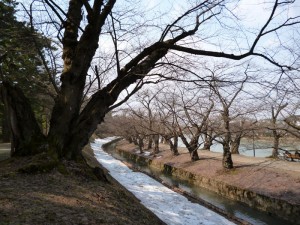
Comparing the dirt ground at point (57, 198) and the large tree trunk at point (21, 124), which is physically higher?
the large tree trunk at point (21, 124)

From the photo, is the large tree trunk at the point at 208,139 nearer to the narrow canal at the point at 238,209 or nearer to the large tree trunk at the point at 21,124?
the narrow canal at the point at 238,209

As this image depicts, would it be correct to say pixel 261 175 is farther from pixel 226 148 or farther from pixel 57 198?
pixel 57 198

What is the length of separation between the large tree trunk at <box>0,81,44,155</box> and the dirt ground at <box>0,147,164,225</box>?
0.37m

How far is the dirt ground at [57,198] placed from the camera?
4398 mm

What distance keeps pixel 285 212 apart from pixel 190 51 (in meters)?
9.63

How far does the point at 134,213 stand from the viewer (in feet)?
21.1

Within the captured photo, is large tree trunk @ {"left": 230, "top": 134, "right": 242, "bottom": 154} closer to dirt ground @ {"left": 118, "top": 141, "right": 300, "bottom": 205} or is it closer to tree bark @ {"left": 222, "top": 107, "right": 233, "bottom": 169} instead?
dirt ground @ {"left": 118, "top": 141, "right": 300, "bottom": 205}

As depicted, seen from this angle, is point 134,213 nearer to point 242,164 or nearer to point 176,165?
point 242,164

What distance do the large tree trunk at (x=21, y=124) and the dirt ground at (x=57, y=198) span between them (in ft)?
1.22

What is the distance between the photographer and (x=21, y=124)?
24.9 ft

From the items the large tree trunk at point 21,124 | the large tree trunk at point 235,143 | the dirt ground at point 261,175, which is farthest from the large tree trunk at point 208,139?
the large tree trunk at point 21,124

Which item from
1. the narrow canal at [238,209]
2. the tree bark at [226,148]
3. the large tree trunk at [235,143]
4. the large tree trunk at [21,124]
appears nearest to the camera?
the large tree trunk at [21,124]

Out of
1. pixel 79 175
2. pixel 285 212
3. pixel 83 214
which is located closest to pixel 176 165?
pixel 285 212

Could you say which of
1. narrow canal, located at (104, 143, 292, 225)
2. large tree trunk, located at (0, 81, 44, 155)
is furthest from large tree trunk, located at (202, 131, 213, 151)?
large tree trunk, located at (0, 81, 44, 155)
